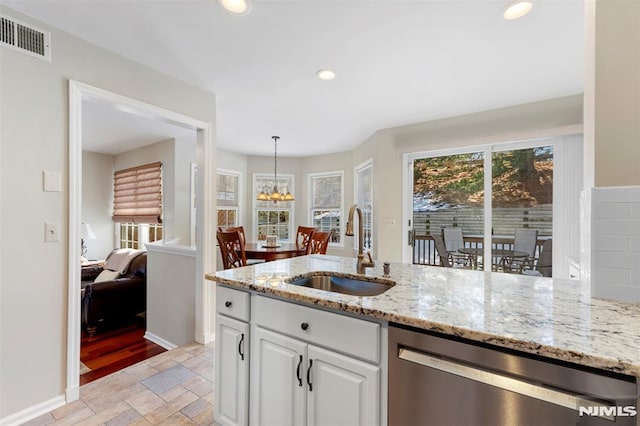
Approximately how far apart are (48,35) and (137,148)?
131 inches

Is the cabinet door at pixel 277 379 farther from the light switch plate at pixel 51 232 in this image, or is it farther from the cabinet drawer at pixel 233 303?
the light switch plate at pixel 51 232

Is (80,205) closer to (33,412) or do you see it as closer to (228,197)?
(33,412)

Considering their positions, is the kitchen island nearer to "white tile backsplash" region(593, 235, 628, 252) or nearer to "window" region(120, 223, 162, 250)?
"white tile backsplash" region(593, 235, 628, 252)

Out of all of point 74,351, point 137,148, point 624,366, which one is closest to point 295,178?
point 137,148

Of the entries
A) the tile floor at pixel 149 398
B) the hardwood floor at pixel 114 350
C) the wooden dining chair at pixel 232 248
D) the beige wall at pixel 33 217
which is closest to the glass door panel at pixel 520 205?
the wooden dining chair at pixel 232 248

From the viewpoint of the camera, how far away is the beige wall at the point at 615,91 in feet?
3.85

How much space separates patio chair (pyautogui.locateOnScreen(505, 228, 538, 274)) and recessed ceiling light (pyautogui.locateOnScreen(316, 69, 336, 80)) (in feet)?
8.58

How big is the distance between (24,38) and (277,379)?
2.37 meters

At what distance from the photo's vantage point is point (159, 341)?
11.1 feet

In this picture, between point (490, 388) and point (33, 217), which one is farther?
point (33, 217)

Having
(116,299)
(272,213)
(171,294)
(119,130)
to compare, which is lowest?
(116,299)

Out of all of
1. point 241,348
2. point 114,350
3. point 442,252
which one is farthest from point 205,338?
point 442,252

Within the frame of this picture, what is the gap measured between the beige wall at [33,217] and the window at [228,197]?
333cm

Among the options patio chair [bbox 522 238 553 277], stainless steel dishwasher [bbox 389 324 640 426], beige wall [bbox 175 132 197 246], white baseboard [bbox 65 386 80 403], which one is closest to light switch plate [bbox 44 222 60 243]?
white baseboard [bbox 65 386 80 403]
